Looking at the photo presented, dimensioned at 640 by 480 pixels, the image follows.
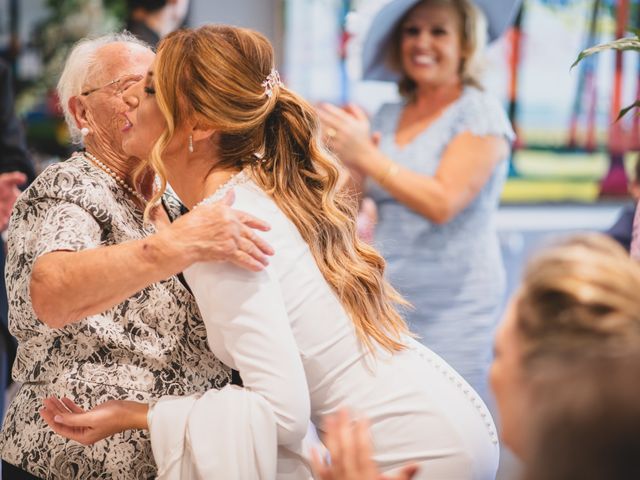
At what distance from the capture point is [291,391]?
1611mm

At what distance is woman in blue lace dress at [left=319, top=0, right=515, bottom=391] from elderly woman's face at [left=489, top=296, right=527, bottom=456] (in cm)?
175

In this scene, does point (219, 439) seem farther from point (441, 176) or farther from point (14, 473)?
point (441, 176)

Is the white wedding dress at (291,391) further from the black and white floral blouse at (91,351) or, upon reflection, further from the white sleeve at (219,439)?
the black and white floral blouse at (91,351)

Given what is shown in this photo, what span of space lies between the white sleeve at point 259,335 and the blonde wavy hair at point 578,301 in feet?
1.79

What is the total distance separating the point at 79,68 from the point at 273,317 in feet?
2.57

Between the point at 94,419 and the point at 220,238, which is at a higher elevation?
the point at 220,238

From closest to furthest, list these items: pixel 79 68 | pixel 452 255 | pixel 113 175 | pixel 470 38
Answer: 1. pixel 113 175
2. pixel 79 68
3. pixel 452 255
4. pixel 470 38

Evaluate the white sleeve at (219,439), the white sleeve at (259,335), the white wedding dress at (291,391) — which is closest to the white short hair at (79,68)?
the white wedding dress at (291,391)

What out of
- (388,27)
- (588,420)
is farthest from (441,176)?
(588,420)

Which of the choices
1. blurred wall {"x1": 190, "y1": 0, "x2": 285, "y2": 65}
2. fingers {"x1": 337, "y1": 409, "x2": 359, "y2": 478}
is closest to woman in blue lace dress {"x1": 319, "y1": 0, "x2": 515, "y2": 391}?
fingers {"x1": 337, "y1": 409, "x2": 359, "y2": 478}

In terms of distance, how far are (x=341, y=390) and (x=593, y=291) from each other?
0.73 metres

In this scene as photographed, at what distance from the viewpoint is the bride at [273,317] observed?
1.63 metres

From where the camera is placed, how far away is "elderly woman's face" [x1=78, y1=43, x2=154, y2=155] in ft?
6.63

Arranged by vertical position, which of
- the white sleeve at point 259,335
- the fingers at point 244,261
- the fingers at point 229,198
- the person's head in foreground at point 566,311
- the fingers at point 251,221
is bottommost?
the white sleeve at point 259,335
